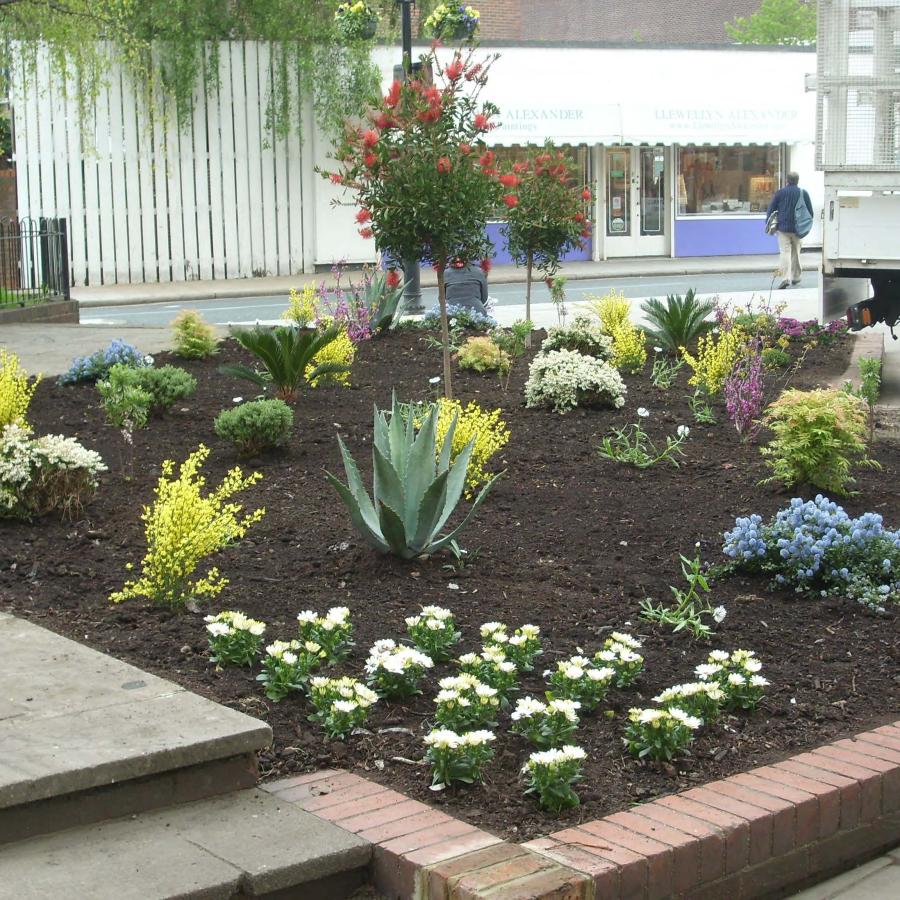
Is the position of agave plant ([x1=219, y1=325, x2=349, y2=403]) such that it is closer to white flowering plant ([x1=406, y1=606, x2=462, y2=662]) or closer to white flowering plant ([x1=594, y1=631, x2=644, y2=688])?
white flowering plant ([x1=406, y1=606, x2=462, y2=662])

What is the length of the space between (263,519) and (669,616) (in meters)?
2.20

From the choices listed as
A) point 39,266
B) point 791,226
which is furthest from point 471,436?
point 791,226

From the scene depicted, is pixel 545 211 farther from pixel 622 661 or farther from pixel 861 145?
pixel 622 661

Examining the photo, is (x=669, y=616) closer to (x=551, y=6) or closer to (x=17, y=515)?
(x=17, y=515)

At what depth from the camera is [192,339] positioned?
467 inches

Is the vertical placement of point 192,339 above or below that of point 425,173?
below

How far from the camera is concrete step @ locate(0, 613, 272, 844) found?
3588 millimetres

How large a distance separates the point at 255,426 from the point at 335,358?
3.24 m

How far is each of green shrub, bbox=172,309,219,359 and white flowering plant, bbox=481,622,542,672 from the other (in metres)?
7.62

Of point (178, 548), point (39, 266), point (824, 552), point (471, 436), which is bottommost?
point (824, 552)

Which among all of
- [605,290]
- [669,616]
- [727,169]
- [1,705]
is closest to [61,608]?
[1,705]

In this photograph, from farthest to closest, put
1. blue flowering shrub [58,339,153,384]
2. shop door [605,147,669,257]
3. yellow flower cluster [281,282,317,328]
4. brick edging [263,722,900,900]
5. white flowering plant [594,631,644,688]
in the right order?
shop door [605,147,669,257] → yellow flower cluster [281,282,317,328] → blue flowering shrub [58,339,153,384] → white flowering plant [594,631,644,688] → brick edging [263,722,900,900]

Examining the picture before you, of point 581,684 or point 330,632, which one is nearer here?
point 581,684

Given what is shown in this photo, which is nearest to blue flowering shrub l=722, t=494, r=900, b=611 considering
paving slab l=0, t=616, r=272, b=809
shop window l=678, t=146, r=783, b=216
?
paving slab l=0, t=616, r=272, b=809
